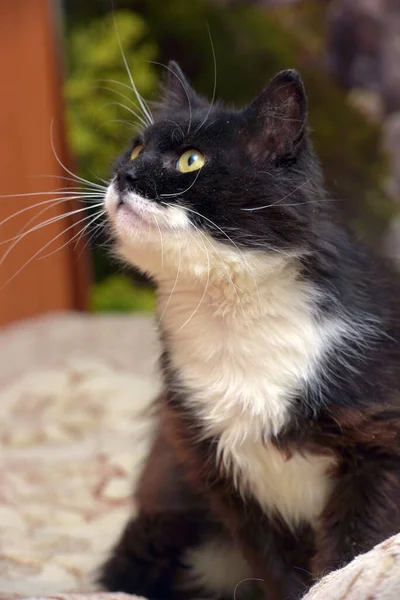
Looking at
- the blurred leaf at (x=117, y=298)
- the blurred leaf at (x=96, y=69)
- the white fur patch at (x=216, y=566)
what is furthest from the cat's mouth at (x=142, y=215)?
the blurred leaf at (x=117, y=298)

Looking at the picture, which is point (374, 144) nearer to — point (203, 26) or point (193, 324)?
point (203, 26)

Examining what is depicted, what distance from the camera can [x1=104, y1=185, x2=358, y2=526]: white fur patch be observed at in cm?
119

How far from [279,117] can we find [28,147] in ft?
6.77

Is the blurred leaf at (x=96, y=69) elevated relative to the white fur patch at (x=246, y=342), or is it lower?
elevated

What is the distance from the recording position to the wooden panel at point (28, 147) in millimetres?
2969

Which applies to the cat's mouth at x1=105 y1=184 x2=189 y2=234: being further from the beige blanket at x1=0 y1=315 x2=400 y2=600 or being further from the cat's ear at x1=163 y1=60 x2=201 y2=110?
the beige blanket at x1=0 y1=315 x2=400 y2=600

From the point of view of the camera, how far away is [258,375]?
1229 millimetres

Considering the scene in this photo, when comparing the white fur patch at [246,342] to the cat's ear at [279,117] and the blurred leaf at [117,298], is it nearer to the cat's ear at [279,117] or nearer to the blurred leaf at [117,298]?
Result: the cat's ear at [279,117]

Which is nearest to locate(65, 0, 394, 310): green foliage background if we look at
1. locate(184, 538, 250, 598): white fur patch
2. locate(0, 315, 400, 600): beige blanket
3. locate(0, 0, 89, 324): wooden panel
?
locate(0, 0, 89, 324): wooden panel

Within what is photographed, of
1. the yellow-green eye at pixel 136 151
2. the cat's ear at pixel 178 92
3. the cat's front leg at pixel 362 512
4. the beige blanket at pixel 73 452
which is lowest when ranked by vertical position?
the beige blanket at pixel 73 452

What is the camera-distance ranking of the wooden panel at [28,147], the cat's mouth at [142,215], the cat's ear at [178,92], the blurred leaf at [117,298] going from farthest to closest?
the blurred leaf at [117,298] < the wooden panel at [28,147] < the cat's ear at [178,92] < the cat's mouth at [142,215]

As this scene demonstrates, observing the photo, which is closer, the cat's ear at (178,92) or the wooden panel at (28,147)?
the cat's ear at (178,92)

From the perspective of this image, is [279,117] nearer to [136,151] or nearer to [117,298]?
[136,151]

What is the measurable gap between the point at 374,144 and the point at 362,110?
0.47 feet
